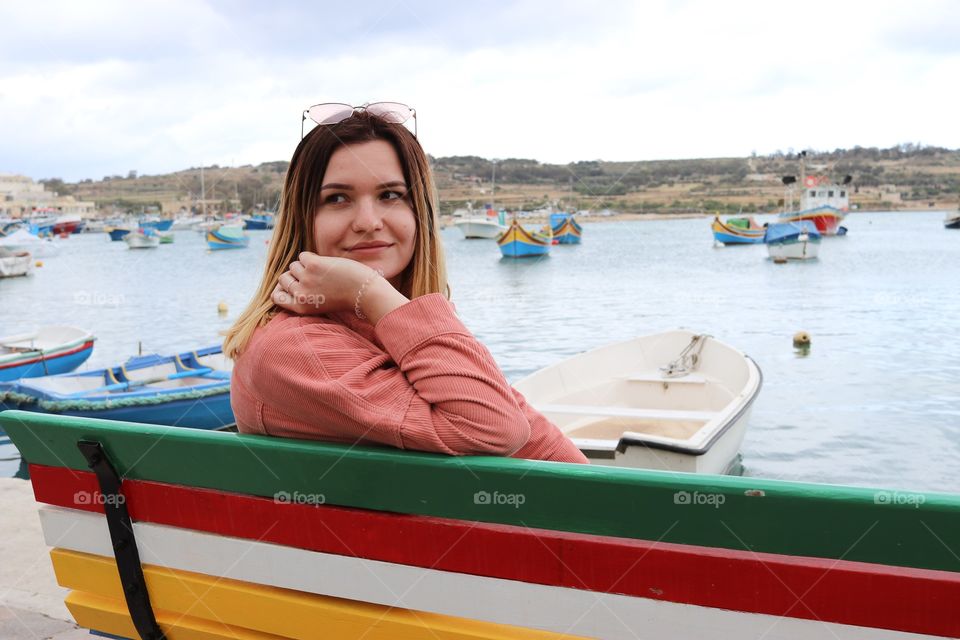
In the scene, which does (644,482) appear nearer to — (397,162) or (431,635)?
(431,635)

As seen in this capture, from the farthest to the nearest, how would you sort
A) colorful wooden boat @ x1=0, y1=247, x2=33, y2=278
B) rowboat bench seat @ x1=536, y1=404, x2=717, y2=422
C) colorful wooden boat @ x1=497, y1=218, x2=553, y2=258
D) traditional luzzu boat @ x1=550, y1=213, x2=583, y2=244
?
traditional luzzu boat @ x1=550, y1=213, x2=583, y2=244 < colorful wooden boat @ x1=497, y1=218, x2=553, y2=258 < colorful wooden boat @ x1=0, y1=247, x2=33, y2=278 < rowboat bench seat @ x1=536, y1=404, x2=717, y2=422

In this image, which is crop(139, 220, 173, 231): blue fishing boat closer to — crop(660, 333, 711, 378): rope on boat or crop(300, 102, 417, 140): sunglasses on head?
crop(660, 333, 711, 378): rope on boat

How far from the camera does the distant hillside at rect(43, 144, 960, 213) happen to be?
8531 centimetres

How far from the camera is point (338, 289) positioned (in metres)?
1.93

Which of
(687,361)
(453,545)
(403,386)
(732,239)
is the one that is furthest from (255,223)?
(453,545)

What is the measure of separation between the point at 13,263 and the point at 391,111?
44.7 metres

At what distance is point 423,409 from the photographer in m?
1.78

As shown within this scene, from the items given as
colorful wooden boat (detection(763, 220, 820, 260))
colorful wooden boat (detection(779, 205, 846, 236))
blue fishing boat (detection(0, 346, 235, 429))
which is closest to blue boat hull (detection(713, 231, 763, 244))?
colorful wooden boat (detection(779, 205, 846, 236))

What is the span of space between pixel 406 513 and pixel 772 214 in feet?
395

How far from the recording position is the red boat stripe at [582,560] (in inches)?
56.3

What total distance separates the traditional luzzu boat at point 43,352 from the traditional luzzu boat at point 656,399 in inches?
308

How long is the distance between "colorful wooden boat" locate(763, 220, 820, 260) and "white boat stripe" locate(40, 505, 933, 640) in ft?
144

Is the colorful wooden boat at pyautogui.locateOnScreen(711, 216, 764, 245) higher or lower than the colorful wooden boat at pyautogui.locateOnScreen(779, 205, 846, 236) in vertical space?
lower

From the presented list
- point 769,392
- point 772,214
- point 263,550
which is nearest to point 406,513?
point 263,550
